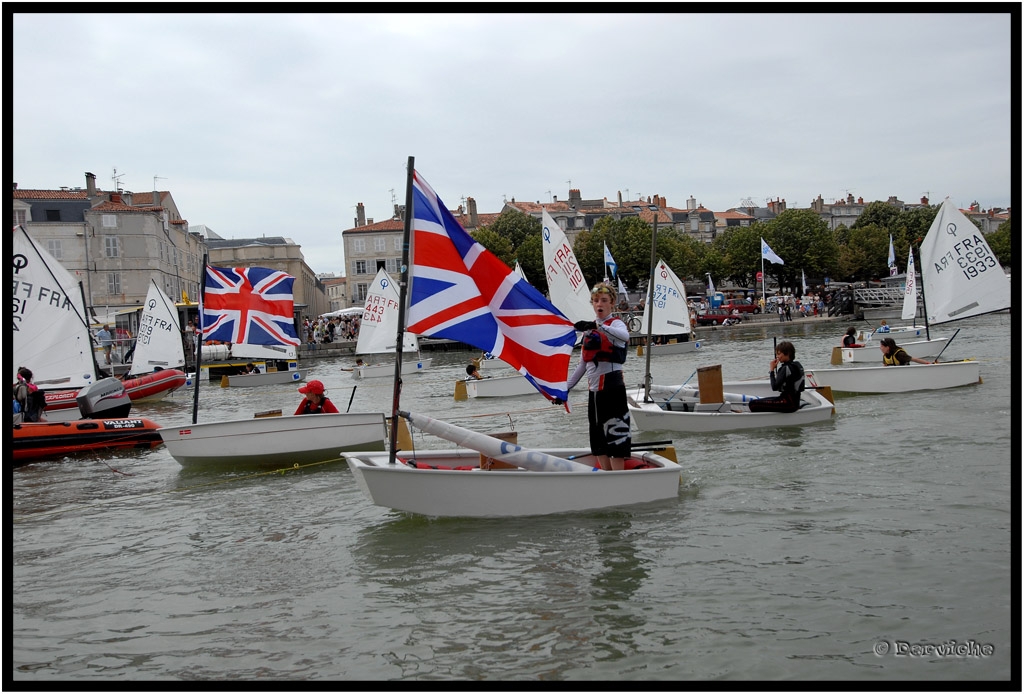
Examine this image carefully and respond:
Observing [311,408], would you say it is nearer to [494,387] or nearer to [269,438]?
[269,438]

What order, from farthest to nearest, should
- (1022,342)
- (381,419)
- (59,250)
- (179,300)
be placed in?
(179,300) < (59,250) < (381,419) < (1022,342)

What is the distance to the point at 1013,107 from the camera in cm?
518

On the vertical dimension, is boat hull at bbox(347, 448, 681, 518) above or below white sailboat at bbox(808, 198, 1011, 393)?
below

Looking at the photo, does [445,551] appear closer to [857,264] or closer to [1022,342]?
[1022,342]

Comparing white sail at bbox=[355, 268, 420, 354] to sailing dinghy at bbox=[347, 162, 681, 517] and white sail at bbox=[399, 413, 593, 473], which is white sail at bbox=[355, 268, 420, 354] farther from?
white sail at bbox=[399, 413, 593, 473]

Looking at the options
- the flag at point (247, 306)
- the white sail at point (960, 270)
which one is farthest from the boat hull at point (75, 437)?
the white sail at point (960, 270)

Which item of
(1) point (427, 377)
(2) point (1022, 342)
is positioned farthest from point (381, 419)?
(1) point (427, 377)

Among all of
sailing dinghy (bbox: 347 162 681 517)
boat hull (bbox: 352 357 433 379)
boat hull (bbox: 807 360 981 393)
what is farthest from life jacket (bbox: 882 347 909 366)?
boat hull (bbox: 352 357 433 379)

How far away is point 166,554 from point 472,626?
4243mm

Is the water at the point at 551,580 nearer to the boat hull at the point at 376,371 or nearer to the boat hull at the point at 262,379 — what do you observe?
the boat hull at the point at 376,371

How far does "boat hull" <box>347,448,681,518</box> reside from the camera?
27.8 ft

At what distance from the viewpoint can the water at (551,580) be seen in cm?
575

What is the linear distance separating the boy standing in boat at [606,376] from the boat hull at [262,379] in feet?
96.9

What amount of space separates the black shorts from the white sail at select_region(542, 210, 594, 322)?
52.7 feet
